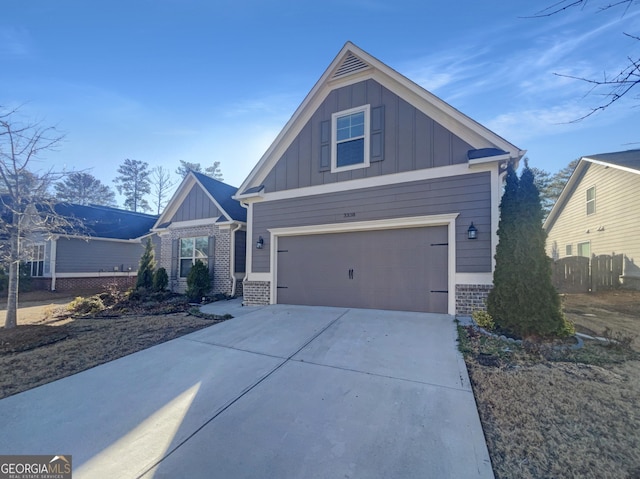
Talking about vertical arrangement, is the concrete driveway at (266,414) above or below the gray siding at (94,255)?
below

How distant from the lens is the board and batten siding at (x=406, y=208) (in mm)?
6242

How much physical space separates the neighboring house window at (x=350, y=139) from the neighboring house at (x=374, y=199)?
0.10 ft

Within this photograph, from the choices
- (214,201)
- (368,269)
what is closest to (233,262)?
(214,201)

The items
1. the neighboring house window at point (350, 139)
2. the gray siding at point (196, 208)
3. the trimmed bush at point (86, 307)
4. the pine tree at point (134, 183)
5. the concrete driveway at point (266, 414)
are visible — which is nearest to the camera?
the concrete driveway at point (266, 414)

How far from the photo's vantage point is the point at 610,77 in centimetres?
241

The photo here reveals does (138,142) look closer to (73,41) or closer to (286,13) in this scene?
(73,41)

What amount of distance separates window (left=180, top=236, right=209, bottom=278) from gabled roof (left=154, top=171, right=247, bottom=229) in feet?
4.29

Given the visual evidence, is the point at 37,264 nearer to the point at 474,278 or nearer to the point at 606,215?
the point at 474,278

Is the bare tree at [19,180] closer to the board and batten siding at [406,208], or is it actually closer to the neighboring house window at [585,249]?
the board and batten siding at [406,208]

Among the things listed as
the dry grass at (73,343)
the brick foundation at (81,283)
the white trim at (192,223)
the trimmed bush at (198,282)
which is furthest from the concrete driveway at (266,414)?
the brick foundation at (81,283)

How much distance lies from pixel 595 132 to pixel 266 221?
25.2 ft

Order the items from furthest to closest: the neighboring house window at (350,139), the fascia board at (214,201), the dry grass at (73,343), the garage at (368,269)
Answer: the fascia board at (214,201) → the neighboring house window at (350,139) → the garage at (368,269) → the dry grass at (73,343)

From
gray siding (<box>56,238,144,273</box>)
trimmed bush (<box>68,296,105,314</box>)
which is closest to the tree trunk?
trimmed bush (<box>68,296,105,314</box>)

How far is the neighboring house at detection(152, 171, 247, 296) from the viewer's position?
37.3 feet
